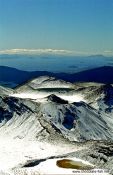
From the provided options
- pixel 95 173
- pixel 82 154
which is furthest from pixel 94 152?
pixel 95 173

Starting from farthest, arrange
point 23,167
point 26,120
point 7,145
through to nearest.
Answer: point 26,120 < point 7,145 < point 23,167

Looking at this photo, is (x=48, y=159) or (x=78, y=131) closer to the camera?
(x=48, y=159)

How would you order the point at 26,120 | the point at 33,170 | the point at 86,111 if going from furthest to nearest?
the point at 86,111, the point at 26,120, the point at 33,170

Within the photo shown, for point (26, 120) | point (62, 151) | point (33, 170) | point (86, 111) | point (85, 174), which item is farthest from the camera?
point (86, 111)

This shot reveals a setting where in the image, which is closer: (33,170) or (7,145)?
(33,170)

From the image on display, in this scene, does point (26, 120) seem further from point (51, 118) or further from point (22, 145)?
point (22, 145)

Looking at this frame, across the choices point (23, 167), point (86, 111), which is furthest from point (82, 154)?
point (86, 111)

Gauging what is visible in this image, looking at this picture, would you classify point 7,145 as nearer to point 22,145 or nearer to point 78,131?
point 22,145

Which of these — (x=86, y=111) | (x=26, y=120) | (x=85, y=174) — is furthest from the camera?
(x=86, y=111)

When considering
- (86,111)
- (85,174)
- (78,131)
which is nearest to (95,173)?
(85,174)
